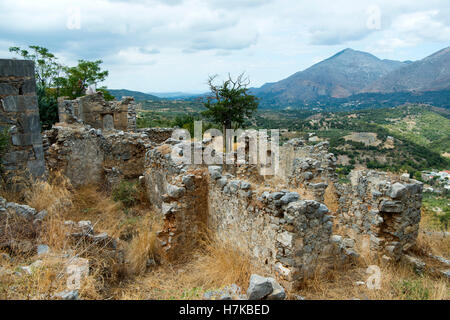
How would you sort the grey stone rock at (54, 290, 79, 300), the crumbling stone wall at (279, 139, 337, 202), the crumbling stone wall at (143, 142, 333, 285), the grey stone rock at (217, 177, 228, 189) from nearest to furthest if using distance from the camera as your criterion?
the grey stone rock at (54, 290, 79, 300)
the crumbling stone wall at (143, 142, 333, 285)
the grey stone rock at (217, 177, 228, 189)
the crumbling stone wall at (279, 139, 337, 202)

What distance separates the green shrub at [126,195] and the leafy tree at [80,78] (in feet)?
59.3

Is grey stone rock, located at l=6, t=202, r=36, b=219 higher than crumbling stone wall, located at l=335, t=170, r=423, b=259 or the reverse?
higher

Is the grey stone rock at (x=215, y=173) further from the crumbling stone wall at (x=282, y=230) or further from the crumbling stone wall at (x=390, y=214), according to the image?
the crumbling stone wall at (x=390, y=214)

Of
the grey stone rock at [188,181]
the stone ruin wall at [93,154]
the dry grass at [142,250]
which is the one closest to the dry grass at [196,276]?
the dry grass at [142,250]

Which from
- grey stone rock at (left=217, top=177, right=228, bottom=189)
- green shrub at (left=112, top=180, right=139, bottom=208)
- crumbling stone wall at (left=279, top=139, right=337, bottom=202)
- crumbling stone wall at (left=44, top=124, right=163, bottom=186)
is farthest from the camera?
crumbling stone wall at (left=44, top=124, right=163, bottom=186)

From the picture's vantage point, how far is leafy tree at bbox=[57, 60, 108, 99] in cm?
2437

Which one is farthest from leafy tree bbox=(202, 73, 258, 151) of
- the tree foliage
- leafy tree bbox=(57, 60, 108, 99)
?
leafy tree bbox=(57, 60, 108, 99)

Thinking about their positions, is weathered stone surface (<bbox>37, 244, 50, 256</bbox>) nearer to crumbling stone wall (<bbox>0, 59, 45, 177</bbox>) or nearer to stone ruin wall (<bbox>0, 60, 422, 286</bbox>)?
stone ruin wall (<bbox>0, 60, 422, 286</bbox>)

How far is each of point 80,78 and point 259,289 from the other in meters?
27.9

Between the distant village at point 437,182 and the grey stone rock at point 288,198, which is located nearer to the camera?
the grey stone rock at point 288,198

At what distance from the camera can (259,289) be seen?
3.60m

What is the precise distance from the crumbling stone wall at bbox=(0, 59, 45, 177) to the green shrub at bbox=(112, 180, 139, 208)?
2.19 meters

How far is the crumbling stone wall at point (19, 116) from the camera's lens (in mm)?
6852
